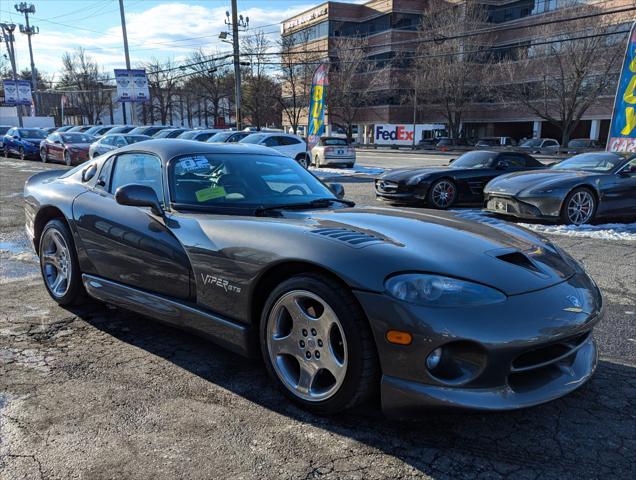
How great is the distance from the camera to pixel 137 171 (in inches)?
157

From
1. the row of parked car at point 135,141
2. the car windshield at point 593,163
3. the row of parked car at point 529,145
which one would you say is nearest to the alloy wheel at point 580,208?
the car windshield at point 593,163

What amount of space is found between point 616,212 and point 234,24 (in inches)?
961

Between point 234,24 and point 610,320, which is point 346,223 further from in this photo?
point 234,24

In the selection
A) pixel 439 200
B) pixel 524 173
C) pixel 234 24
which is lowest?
pixel 439 200

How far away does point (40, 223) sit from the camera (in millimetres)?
4746

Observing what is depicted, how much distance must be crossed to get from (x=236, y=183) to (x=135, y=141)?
58.1 ft

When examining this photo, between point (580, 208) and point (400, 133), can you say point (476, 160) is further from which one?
point (400, 133)

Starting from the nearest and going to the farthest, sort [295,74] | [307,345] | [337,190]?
[307,345] → [337,190] → [295,74]

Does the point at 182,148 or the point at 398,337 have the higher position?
the point at 182,148

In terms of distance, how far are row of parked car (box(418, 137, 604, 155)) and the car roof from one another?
3314 cm

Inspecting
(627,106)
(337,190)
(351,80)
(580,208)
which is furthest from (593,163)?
(351,80)

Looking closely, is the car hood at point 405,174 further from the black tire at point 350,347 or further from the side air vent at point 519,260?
the black tire at point 350,347

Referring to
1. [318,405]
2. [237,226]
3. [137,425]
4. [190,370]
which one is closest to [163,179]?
[237,226]

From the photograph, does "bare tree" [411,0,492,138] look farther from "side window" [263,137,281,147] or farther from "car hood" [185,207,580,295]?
"car hood" [185,207,580,295]
